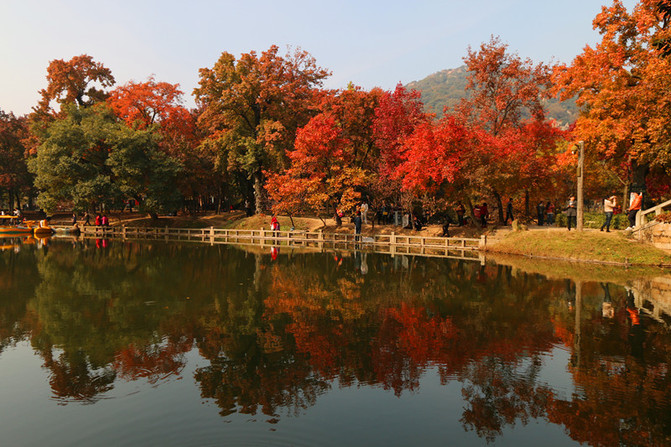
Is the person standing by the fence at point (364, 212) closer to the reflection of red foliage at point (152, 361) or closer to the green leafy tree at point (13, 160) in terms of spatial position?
the reflection of red foliage at point (152, 361)

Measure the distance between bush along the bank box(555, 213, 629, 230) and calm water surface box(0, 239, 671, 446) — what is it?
37.5 ft

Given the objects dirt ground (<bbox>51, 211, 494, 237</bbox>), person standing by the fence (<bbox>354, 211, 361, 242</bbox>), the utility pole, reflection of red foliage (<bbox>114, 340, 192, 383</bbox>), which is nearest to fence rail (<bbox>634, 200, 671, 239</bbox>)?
the utility pole

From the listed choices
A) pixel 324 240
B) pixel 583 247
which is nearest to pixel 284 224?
pixel 324 240

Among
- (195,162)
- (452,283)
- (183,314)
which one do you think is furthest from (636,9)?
(195,162)

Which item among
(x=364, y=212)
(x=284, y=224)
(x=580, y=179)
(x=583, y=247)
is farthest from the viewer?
(x=284, y=224)

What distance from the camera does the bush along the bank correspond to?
86.7ft

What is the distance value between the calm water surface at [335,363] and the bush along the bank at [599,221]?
1144cm

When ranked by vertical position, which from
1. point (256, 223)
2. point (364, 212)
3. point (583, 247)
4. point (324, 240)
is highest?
point (364, 212)

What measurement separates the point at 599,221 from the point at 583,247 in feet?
24.1

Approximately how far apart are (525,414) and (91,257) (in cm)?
2491

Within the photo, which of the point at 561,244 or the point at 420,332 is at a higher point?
the point at 561,244

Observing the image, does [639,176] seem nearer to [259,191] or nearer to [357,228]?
[357,228]

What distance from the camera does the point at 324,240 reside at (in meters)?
33.9

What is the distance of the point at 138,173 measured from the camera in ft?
137
